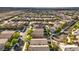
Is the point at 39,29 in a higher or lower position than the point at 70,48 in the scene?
higher

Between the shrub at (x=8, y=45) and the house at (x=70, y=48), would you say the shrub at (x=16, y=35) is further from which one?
the house at (x=70, y=48)

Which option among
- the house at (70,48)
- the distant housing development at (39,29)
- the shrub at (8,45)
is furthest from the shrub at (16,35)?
the house at (70,48)

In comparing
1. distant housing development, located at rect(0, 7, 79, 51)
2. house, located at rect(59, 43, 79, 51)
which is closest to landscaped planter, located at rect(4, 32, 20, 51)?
distant housing development, located at rect(0, 7, 79, 51)

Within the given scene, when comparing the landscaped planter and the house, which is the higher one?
the landscaped planter

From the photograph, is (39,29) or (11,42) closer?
(11,42)

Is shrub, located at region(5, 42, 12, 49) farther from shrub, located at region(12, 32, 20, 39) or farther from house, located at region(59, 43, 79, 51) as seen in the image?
house, located at region(59, 43, 79, 51)

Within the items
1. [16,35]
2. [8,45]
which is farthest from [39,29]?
[8,45]

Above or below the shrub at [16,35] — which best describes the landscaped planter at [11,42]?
below

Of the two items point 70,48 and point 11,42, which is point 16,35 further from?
point 70,48
